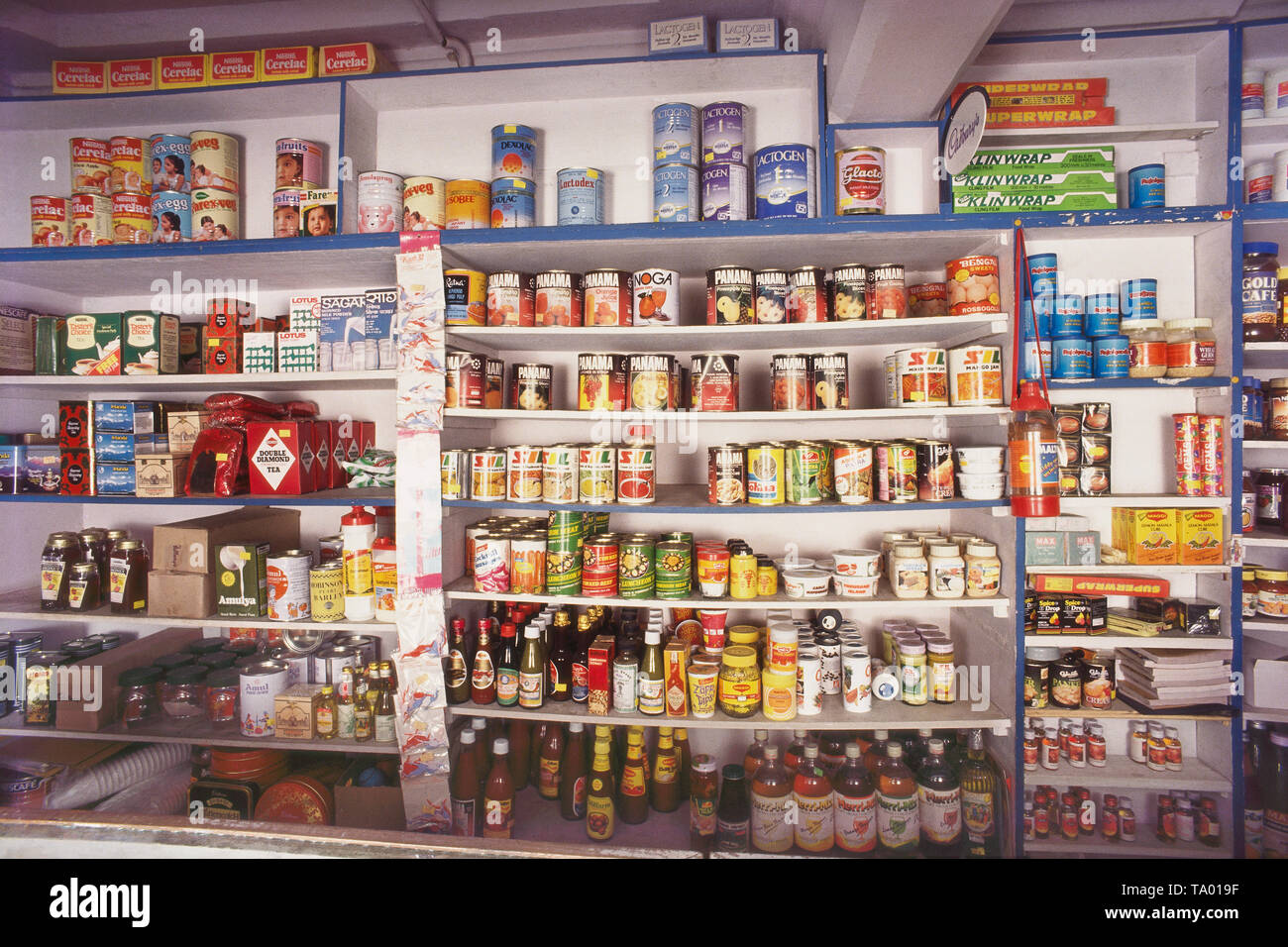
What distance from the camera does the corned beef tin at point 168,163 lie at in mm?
2451

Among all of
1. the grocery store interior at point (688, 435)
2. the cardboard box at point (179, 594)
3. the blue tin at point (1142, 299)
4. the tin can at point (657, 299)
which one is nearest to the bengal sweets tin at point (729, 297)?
the grocery store interior at point (688, 435)

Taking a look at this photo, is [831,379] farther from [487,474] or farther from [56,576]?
[56,576]

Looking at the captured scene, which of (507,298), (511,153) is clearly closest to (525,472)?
(507,298)

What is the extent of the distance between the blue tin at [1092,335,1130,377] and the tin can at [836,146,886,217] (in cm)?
91

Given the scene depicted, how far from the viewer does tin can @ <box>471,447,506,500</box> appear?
215cm

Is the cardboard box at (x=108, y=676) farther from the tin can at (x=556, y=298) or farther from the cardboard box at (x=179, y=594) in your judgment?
the tin can at (x=556, y=298)

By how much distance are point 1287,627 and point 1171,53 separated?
222 centimetres

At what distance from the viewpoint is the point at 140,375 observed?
229 cm

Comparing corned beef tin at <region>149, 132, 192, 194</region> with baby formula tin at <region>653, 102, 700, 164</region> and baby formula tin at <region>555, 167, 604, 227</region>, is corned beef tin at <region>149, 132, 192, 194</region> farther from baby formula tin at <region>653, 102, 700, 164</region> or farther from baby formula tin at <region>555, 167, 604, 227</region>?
baby formula tin at <region>653, 102, 700, 164</region>

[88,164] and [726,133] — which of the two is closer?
[726,133]

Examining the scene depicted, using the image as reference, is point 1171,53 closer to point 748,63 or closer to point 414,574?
point 748,63

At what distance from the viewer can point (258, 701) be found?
2.29 metres

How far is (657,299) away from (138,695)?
2545 mm

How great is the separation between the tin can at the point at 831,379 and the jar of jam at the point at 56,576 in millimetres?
2927
